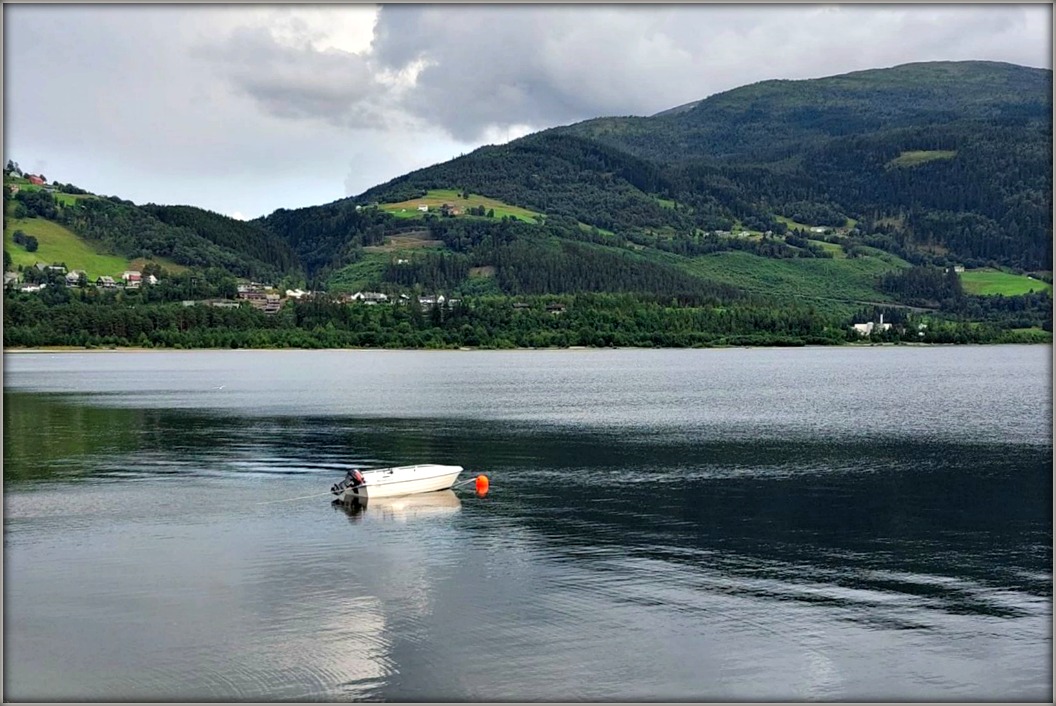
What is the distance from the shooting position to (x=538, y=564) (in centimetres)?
3033

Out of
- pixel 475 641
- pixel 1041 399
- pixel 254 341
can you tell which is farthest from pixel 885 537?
pixel 254 341

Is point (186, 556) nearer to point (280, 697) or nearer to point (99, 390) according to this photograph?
point (280, 697)

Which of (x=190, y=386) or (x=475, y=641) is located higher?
(x=190, y=386)

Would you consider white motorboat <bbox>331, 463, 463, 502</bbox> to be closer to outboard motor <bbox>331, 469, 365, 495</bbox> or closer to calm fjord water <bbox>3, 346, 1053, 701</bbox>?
outboard motor <bbox>331, 469, 365, 495</bbox>

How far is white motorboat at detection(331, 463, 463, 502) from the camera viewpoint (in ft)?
135

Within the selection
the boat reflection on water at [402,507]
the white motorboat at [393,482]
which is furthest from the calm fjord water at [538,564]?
the white motorboat at [393,482]

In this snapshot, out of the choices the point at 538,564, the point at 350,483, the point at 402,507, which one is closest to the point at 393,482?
the point at 402,507

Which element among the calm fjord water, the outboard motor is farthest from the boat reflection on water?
the outboard motor

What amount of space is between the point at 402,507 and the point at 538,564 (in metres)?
11.5

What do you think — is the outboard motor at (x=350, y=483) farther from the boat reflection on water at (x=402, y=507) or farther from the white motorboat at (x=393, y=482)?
the boat reflection on water at (x=402, y=507)

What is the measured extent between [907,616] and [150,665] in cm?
Result: 1688

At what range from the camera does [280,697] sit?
20.5 m

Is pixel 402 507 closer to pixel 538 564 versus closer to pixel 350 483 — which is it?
pixel 350 483

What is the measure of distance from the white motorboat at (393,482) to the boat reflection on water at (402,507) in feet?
0.78
